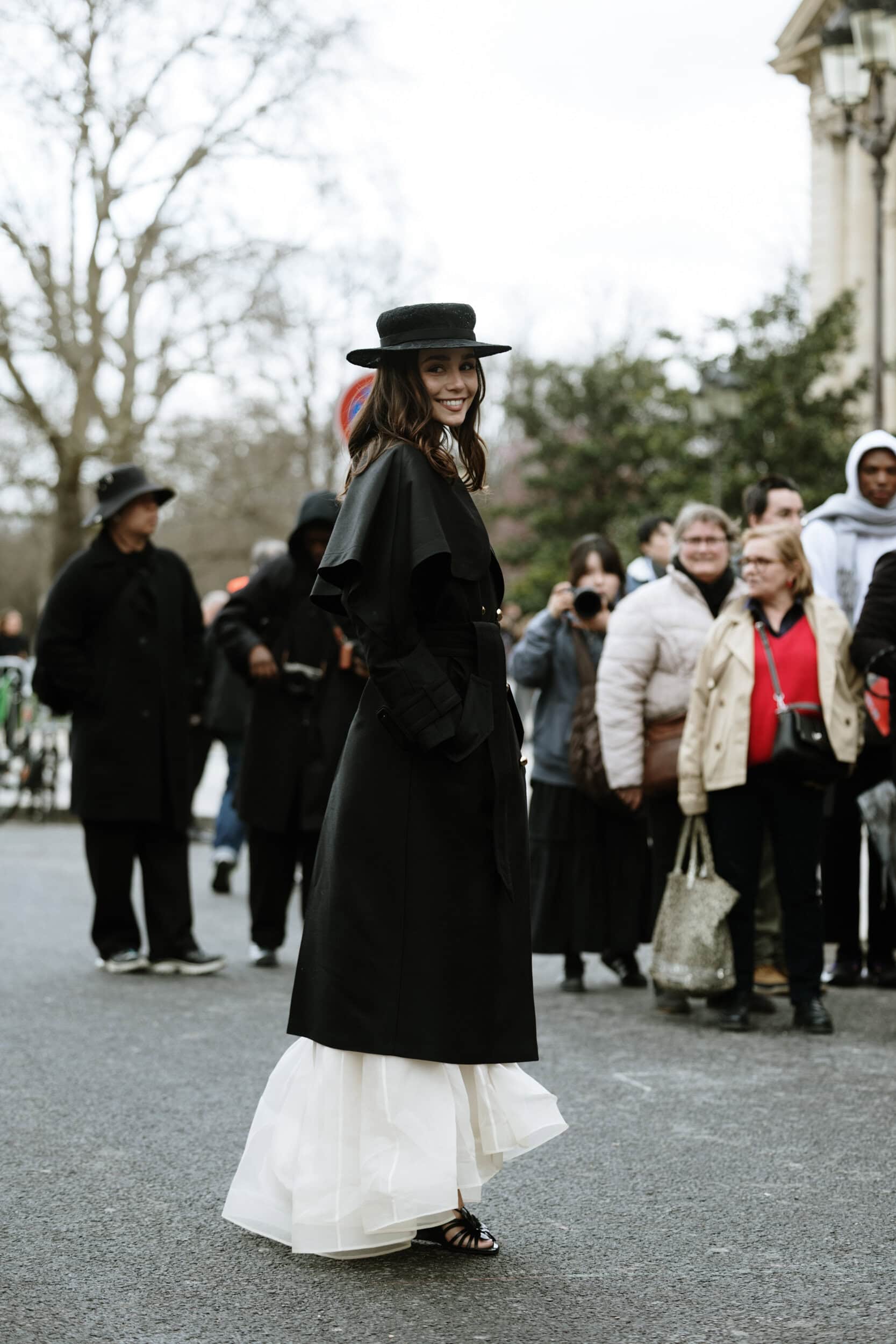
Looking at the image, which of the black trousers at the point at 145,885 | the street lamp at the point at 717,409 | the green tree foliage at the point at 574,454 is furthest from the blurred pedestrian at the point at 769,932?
the green tree foliage at the point at 574,454

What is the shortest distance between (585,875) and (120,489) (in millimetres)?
2742

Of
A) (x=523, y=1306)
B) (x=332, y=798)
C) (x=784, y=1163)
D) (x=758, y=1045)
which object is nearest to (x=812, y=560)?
(x=758, y=1045)

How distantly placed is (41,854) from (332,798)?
32.1 ft

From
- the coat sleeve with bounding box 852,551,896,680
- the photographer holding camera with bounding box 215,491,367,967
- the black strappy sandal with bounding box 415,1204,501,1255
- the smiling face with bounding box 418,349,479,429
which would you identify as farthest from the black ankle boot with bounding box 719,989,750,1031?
the smiling face with bounding box 418,349,479,429

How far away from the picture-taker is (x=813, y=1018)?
666 centimetres

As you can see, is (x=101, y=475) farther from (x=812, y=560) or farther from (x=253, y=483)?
(x=253, y=483)

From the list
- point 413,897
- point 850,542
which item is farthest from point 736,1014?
point 413,897

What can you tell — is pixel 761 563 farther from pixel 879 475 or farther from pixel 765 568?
pixel 879 475

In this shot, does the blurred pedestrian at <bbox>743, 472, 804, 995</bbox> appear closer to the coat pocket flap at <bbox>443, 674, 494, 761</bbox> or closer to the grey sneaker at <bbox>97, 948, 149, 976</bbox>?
the grey sneaker at <bbox>97, 948, 149, 976</bbox>

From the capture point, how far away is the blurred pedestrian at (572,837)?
757 centimetres

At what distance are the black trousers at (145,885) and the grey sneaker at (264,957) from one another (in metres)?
0.36

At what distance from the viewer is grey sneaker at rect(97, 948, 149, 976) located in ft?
26.2

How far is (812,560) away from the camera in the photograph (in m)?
7.83

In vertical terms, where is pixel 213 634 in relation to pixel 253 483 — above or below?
below
